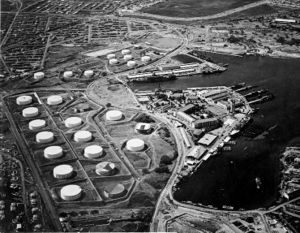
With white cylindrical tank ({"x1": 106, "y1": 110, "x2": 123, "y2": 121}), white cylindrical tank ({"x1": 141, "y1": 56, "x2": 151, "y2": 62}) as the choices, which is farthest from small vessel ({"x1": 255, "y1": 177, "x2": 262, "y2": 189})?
white cylindrical tank ({"x1": 141, "y1": 56, "x2": 151, "y2": 62})

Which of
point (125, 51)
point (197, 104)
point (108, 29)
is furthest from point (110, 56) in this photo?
point (197, 104)

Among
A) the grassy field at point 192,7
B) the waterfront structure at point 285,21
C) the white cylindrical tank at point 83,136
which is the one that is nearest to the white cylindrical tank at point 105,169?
the white cylindrical tank at point 83,136

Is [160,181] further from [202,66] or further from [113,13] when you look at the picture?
[113,13]

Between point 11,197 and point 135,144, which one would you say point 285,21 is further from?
point 11,197

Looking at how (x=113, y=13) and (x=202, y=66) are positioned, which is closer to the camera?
(x=202, y=66)

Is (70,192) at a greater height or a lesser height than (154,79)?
greater

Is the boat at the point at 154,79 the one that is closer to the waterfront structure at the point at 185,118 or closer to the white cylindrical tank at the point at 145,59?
the white cylindrical tank at the point at 145,59

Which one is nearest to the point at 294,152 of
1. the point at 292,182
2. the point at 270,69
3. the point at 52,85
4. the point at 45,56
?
the point at 292,182
